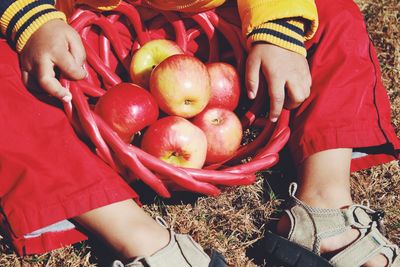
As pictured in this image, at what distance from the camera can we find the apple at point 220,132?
170cm

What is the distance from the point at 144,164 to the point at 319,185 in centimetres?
54

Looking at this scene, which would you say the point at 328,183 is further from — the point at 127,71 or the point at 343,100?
the point at 127,71

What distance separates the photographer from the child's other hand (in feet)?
5.34

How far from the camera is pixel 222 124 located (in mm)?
1711

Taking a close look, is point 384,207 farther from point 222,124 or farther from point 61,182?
point 61,182

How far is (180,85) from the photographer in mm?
Result: 1621

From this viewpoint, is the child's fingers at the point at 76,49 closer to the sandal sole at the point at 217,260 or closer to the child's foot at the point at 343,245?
the sandal sole at the point at 217,260

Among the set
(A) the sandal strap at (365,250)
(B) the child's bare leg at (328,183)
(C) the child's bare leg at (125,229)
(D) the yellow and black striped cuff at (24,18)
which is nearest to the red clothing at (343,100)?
(B) the child's bare leg at (328,183)

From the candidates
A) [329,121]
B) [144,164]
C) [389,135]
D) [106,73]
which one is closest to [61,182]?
[144,164]

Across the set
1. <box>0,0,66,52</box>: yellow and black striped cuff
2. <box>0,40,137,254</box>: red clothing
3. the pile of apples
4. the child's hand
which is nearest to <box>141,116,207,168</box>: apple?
the pile of apples

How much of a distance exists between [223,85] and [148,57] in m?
0.26

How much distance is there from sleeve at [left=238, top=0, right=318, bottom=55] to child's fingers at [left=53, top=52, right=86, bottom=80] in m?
0.53

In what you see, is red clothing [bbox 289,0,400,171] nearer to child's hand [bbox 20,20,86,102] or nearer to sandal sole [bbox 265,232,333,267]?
sandal sole [bbox 265,232,333,267]

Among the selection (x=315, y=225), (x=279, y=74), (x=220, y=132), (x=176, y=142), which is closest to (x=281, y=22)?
(x=279, y=74)
